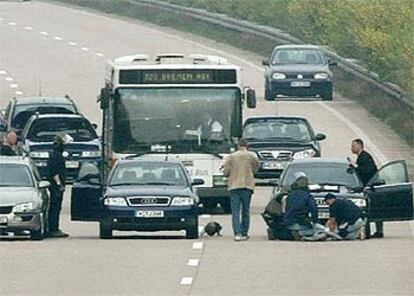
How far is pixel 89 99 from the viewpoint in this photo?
56.3m

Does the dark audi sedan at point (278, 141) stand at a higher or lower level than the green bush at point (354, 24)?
lower

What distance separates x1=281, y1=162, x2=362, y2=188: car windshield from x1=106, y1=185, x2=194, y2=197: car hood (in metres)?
1.92

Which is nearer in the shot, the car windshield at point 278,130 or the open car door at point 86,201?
the open car door at point 86,201

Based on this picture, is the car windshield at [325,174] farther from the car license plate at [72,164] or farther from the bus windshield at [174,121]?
the car license plate at [72,164]

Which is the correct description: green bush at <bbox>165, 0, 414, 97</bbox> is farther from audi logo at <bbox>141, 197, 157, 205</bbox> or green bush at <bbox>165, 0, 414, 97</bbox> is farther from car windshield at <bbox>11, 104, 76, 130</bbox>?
audi logo at <bbox>141, 197, 157, 205</bbox>

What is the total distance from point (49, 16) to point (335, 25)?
22.7m

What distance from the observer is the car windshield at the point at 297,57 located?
180ft

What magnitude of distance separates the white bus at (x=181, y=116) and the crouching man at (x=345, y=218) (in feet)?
17.5

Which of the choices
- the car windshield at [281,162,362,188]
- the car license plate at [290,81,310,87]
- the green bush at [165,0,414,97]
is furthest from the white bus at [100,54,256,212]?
the car license plate at [290,81,310,87]

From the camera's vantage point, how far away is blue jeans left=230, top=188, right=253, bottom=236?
29922mm

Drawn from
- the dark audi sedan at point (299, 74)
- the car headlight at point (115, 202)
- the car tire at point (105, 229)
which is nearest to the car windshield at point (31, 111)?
the dark audi sedan at point (299, 74)

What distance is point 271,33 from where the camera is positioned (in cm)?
6412

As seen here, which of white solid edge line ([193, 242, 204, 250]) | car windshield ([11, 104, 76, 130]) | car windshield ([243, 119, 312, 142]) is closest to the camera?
white solid edge line ([193, 242, 204, 250])

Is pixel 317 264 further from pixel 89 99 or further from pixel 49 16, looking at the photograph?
pixel 49 16
